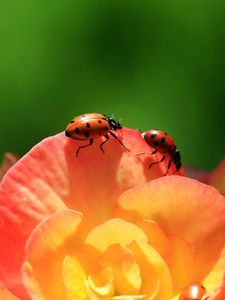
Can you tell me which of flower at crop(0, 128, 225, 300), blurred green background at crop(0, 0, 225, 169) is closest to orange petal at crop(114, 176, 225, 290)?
flower at crop(0, 128, 225, 300)

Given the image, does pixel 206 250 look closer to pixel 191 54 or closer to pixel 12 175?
pixel 12 175

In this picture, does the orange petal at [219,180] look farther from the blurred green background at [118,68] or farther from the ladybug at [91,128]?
the blurred green background at [118,68]

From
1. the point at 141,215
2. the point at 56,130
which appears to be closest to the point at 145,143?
the point at 141,215

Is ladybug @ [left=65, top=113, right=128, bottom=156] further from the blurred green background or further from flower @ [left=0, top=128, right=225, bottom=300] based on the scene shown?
the blurred green background

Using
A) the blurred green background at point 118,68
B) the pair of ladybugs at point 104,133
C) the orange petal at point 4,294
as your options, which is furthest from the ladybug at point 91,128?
the blurred green background at point 118,68

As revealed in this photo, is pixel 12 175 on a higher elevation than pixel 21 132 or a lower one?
higher

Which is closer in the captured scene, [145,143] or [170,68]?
[145,143]
